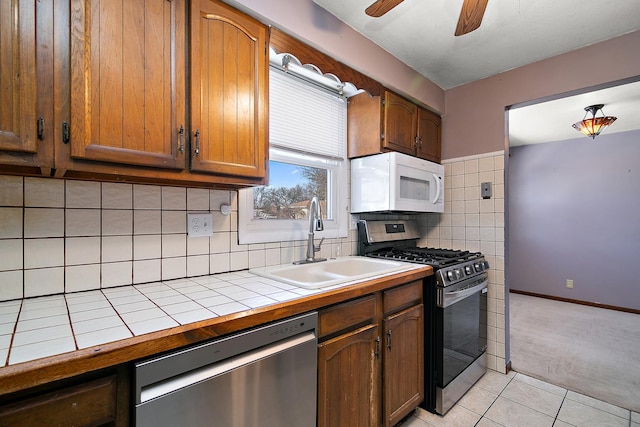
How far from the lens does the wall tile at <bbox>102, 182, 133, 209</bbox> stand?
4.06 feet

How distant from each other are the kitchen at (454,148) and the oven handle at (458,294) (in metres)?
0.28

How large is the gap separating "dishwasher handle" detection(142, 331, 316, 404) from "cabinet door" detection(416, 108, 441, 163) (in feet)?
6.31

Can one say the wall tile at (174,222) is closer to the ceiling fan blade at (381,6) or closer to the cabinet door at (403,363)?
the cabinet door at (403,363)

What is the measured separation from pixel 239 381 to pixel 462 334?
165cm

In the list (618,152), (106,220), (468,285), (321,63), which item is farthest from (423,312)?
(618,152)

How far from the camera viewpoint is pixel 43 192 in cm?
111

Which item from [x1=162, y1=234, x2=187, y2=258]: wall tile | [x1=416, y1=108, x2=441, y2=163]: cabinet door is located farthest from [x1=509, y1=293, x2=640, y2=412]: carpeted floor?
[x1=162, y1=234, x2=187, y2=258]: wall tile

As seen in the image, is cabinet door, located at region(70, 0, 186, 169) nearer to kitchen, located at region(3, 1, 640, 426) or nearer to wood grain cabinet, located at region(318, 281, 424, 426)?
kitchen, located at region(3, 1, 640, 426)

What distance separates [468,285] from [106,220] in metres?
2.16

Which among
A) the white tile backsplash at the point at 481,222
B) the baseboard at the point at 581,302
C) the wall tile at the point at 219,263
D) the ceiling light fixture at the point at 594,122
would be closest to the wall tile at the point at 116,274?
the wall tile at the point at 219,263

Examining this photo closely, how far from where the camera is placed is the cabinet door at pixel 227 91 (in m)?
1.18

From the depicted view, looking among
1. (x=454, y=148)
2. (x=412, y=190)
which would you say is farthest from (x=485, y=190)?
(x=412, y=190)

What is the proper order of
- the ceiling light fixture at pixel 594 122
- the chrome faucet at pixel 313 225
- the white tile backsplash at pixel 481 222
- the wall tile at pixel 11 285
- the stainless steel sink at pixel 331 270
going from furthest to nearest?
the ceiling light fixture at pixel 594 122 < the white tile backsplash at pixel 481 222 < the chrome faucet at pixel 313 225 < the stainless steel sink at pixel 331 270 < the wall tile at pixel 11 285

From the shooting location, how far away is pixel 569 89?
2.07 meters
